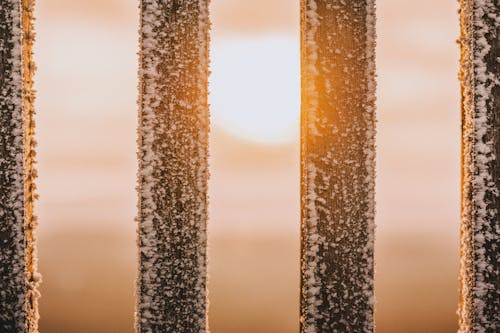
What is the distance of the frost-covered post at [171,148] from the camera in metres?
1.61

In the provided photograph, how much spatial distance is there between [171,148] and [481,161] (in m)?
1.09

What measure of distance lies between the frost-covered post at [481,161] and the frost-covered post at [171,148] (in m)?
0.93

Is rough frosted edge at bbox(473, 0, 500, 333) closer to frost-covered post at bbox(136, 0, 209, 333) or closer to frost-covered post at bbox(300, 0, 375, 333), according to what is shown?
frost-covered post at bbox(300, 0, 375, 333)

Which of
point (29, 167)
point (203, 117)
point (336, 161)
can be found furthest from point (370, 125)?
point (29, 167)

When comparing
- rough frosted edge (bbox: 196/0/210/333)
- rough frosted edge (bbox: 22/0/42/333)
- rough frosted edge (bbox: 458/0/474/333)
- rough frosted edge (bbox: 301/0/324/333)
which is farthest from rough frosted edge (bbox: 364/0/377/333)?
rough frosted edge (bbox: 22/0/42/333)

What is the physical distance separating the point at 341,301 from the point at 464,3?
1.15 metres

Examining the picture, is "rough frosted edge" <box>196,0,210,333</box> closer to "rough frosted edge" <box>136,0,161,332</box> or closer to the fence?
the fence

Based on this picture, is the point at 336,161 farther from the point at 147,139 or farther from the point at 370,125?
the point at 147,139

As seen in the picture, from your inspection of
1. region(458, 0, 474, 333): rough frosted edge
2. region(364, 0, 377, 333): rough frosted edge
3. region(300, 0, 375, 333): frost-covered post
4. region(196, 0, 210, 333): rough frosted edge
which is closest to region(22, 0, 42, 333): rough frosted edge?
region(196, 0, 210, 333): rough frosted edge

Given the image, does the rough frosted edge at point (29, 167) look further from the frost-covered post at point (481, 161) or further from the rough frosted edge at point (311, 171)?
the frost-covered post at point (481, 161)

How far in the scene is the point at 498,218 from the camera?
1661 mm

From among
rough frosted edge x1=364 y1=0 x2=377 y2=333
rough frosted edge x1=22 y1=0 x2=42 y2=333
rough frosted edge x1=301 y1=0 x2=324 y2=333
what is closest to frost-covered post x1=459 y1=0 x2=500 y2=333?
rough frosted edge x1=364 y1=0 x2=377 y2=333

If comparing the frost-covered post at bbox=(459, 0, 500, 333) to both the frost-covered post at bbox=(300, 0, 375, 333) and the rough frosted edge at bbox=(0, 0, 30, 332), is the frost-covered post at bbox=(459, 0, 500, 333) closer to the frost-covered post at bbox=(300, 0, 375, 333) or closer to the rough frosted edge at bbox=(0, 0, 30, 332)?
the frost-covered post at bbox=(300, 0, 375, 333)

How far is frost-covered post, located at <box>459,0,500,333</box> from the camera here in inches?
65.0
